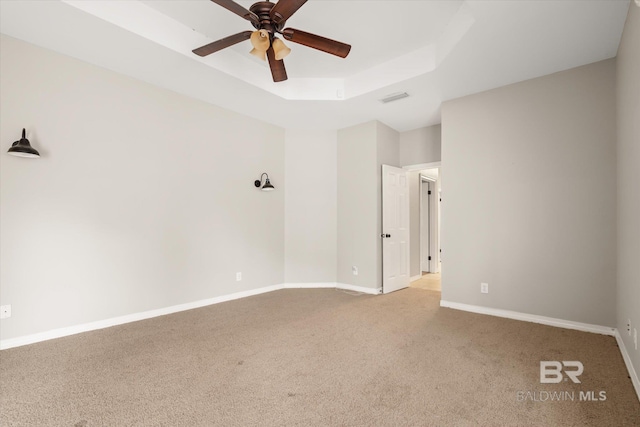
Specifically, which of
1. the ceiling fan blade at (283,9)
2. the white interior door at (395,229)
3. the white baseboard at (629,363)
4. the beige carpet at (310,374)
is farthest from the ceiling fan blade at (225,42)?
the white baseboard at (629,363)

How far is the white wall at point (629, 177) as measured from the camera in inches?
81.7

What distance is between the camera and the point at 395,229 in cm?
509

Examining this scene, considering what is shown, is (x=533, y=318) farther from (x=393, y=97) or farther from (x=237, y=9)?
(x=237, y=9)

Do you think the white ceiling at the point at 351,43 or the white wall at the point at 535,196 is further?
the white wall at the point at 535,196

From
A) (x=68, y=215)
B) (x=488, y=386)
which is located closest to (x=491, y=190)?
(x=488, y=386)

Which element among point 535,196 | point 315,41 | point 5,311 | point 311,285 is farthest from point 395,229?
point 5,311

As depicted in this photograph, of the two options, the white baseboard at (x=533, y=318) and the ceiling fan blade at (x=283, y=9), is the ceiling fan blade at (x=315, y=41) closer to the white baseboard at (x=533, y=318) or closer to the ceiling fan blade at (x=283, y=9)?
the ceiling fan blade at (x=283, y=9)

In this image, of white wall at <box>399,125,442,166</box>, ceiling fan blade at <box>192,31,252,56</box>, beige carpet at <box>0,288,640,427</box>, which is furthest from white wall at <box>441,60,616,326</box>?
ceiling fan blade at <box>192,31,252,56</box>

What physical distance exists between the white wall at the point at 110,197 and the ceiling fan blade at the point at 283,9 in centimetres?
228

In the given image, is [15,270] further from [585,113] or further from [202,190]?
[585,113]

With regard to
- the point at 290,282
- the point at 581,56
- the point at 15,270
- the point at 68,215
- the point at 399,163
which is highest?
the point at 581,56

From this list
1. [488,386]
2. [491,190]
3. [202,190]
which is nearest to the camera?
[488,386]

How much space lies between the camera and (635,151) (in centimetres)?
214

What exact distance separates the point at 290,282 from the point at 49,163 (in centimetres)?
356
